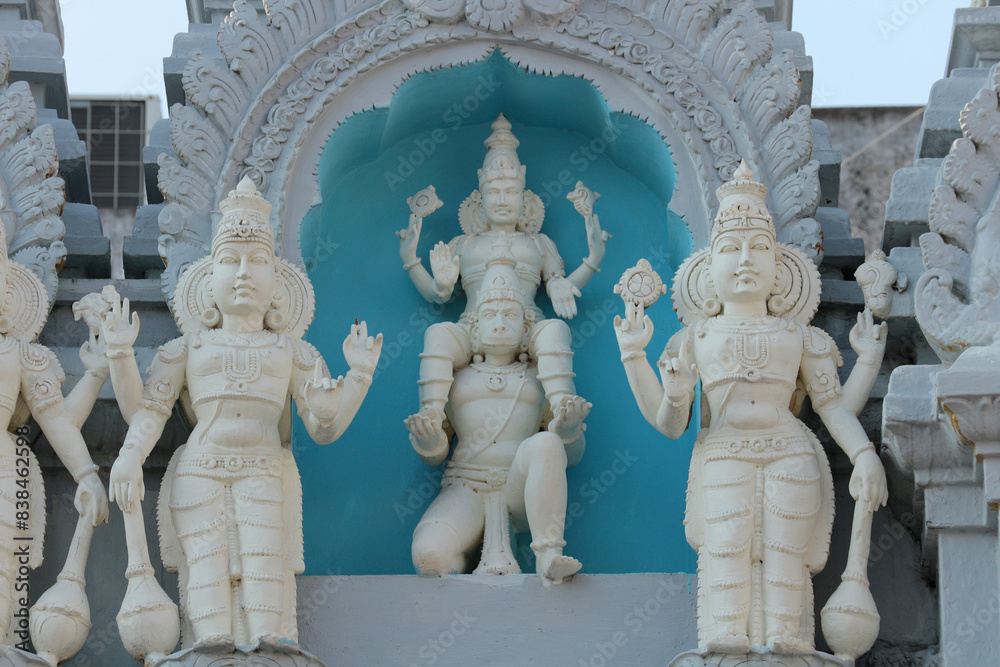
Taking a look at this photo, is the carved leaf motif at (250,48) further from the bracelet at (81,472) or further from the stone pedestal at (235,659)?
the stone pedestal at (235,659)

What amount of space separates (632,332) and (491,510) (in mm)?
1399

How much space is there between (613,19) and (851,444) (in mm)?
3088

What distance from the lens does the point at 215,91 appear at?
429 inches

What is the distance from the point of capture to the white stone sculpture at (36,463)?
9406 mm

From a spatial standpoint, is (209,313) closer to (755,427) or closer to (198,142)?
(198,142)

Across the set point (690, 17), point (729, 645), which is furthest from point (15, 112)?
point (729, 645)

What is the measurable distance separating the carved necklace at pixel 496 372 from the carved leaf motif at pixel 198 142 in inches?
74.4

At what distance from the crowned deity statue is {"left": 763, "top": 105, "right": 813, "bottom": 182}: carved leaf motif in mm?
1155

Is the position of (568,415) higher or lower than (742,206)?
lower

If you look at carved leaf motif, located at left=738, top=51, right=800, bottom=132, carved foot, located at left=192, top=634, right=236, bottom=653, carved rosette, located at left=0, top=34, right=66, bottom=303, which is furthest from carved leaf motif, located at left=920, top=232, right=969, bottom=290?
carved rosette, located at left=0, top=34, right=66, bottom=303

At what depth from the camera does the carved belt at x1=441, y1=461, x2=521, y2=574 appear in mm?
10109

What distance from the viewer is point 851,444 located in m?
9.77

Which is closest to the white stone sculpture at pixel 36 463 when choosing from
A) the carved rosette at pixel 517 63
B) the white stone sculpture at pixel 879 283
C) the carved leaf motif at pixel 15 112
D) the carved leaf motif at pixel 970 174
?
the carved leaf motif at pixel 15 112

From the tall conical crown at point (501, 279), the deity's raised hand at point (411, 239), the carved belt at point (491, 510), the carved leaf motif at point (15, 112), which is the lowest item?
the carved belt at point (491, 510)
